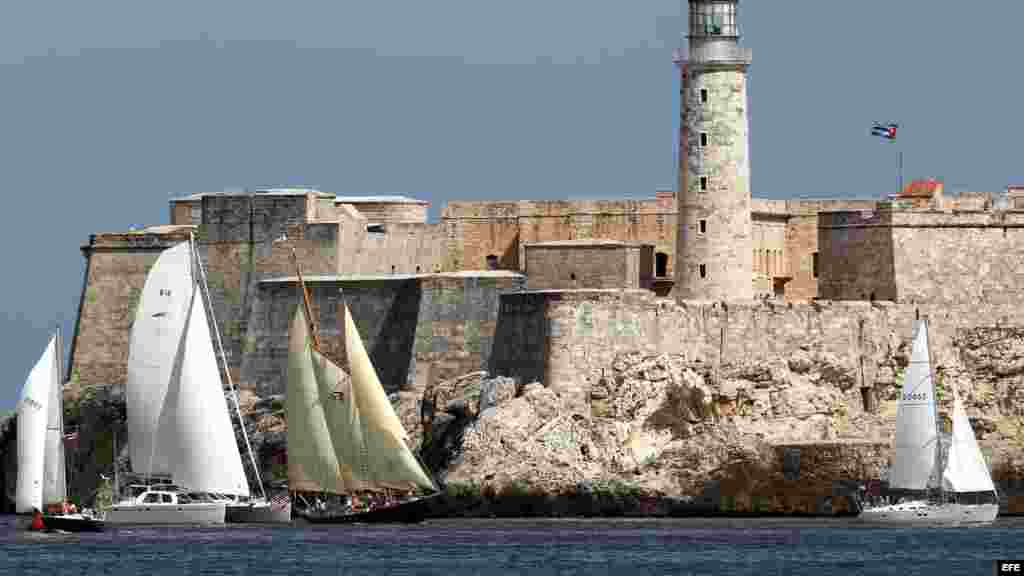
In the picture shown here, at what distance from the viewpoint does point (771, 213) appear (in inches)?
2960

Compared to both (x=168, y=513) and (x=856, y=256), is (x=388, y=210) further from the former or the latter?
(x=168, y=513)

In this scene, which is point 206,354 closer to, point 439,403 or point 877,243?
point 439,403

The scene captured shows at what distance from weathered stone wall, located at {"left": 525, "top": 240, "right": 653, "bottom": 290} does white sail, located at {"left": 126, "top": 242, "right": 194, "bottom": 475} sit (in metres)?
9.58

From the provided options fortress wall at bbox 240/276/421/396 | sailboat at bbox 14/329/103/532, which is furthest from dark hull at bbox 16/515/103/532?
fortress wall at bbox 240/276/421/396

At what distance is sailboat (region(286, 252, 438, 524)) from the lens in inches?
2601

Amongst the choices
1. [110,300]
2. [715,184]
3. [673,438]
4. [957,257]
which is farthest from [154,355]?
[957,257]

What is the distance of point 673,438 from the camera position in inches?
2726

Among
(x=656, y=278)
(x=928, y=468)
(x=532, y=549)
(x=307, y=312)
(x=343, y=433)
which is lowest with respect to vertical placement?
(x=532, y=549)

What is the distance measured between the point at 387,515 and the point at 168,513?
387 cm

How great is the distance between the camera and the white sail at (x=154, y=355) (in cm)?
6500

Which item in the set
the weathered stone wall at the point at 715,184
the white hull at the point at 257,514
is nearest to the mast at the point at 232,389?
the white hull at the point at 257,514

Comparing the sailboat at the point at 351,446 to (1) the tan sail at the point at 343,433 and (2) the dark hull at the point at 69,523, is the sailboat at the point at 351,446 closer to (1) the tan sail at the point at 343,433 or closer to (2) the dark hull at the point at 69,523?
(1) the tan sail at the point at 343,433

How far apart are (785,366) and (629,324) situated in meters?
3.15

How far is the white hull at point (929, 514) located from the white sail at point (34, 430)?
1440 centimetres
